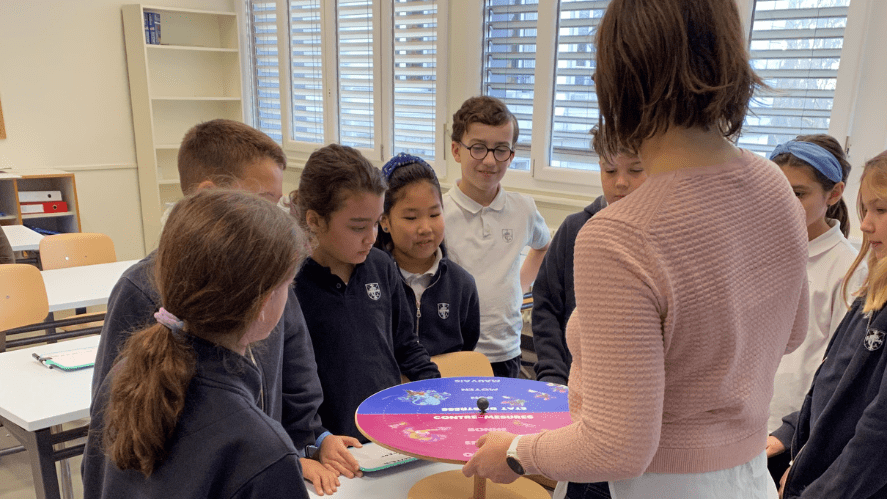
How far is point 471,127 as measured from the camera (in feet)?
7.89

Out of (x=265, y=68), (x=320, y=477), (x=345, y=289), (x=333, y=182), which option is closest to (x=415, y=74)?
(x=265, y=68)

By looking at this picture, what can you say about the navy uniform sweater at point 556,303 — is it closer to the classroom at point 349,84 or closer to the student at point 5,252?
the classroom at point 349,84

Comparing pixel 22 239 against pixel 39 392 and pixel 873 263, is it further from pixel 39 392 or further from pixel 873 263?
pixel 873 263

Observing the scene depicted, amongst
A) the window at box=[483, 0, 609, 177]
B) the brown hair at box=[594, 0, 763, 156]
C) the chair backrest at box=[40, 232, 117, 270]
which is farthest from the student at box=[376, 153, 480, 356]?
the chair backrest at box=[40, 232, 117, 270]

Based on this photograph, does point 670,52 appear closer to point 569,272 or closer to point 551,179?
point 569,272

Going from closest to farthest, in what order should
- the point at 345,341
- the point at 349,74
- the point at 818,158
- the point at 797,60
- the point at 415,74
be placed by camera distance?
the point at 345,341, the point at 818,158, the point at 797,60, the point at 415,74, the point at 349,74

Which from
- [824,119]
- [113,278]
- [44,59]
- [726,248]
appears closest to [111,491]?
[726,248]

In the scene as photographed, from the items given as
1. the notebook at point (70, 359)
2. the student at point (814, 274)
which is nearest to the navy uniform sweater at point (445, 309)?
the student at point (814, 274)

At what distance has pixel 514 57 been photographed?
13.2ft

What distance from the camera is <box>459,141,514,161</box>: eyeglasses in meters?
2.37

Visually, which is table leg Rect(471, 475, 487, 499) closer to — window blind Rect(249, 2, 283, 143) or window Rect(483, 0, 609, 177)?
window Rect(483, 0, 609, 177)

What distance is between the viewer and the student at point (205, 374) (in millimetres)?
793

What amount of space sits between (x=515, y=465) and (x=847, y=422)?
0.91 metres

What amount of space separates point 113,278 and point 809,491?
3.03m
